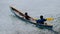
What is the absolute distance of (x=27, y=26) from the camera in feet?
34.2

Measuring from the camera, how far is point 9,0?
15742 millimetres

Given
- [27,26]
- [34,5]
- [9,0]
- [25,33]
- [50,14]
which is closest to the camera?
[25,33]

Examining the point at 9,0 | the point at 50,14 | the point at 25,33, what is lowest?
the point at 25,33

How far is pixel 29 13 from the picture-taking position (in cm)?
1246

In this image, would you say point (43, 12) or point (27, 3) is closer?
point (43, 12)

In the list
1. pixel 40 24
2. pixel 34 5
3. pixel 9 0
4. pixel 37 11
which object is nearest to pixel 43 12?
pixel 37 11

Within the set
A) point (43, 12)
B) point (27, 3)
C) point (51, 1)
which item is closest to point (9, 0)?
point (27, 3)

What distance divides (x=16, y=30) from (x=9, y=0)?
6.16 meters

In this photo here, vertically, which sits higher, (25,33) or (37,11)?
(37,11)

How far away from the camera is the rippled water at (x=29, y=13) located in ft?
32.4

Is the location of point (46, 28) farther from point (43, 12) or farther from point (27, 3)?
point (27, 3)

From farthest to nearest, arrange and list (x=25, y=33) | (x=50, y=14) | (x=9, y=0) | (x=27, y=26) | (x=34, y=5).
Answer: (x=9, y=0) < (x=34, y=5) < (x=50, y=14) < (x=27, y=26) < (x=25, y=33)

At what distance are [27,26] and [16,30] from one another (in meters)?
0.72

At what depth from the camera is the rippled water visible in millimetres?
9891
